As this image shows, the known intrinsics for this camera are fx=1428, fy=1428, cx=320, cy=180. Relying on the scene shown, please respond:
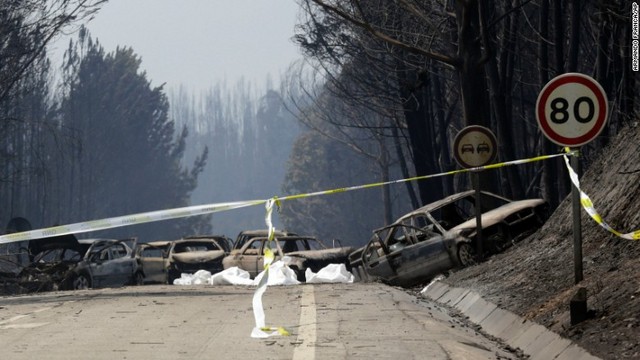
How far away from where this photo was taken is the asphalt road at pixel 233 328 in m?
11.8

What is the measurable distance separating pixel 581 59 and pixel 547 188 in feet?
40.8

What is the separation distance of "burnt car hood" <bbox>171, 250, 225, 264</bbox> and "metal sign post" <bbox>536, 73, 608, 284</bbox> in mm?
20493

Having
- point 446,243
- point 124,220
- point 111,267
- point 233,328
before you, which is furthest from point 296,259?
point 233,328

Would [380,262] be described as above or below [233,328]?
below

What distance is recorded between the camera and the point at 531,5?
4009 centimetres

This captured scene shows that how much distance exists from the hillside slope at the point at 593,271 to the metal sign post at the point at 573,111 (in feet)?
3.63

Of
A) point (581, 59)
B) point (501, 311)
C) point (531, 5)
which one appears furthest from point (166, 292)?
point (581, 59)

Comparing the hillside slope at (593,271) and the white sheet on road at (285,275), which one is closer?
the hillside slope at (593,271)

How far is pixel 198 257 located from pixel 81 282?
14.0 feet

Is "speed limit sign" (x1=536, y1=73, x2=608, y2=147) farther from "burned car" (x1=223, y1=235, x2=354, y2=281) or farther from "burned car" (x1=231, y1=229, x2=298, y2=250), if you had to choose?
"burned car" (x1=231, y1=229, x2=298, y2=250)

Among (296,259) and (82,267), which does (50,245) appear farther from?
(296,259)

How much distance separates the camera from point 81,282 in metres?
30.0

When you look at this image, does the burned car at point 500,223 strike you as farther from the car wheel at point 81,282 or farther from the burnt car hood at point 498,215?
the car wheel at point 81,282

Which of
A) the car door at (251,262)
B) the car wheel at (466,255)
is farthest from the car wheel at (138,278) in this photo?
the car wheel at (466,255)
